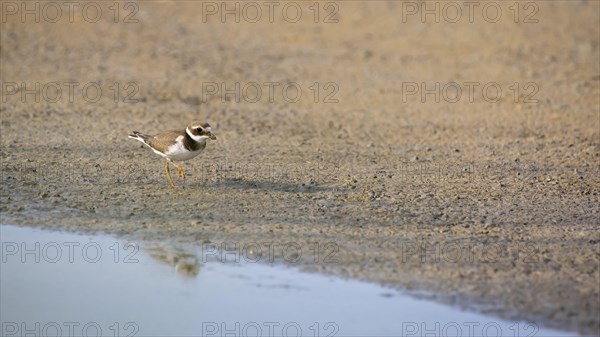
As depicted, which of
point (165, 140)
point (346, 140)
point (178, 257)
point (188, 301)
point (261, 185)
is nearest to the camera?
point (188, 301)

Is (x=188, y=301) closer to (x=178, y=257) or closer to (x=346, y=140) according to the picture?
(x=178, y=257)

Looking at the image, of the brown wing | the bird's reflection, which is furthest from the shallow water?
the brown wing

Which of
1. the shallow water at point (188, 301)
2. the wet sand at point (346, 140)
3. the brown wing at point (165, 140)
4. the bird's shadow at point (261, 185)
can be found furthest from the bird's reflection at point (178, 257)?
the bird's shadow at point (261, 185)

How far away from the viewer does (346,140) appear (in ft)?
44.6

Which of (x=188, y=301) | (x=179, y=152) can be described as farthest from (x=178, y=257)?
(x=179, y=152)

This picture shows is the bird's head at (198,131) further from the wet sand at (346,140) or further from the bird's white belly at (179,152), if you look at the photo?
the wet sand at (346,140)

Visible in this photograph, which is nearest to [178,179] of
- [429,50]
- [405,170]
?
[405,170]

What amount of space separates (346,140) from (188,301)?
5783 millimetres

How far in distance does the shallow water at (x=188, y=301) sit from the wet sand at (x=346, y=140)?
0.29 metres

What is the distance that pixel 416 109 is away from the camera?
50.6 ft

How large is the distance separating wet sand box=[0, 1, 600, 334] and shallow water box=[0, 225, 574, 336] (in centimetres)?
29

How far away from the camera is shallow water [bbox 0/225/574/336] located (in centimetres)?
770

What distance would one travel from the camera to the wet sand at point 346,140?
29.9ft

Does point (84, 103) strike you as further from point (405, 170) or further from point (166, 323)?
point (166, 323)
